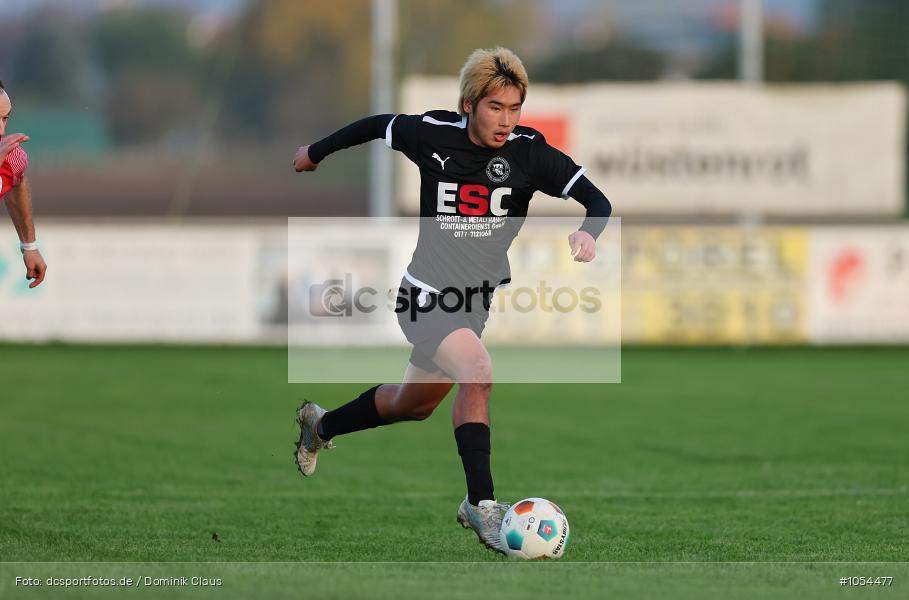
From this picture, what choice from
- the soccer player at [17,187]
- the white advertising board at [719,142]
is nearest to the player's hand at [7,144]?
the soccer player at [17,187]

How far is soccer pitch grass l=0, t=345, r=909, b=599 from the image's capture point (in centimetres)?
608

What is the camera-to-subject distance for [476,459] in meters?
6.91

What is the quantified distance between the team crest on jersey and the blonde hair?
31 centimetres

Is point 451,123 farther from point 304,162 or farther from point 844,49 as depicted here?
point 844,49

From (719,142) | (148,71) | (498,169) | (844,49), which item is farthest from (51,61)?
(498,169)

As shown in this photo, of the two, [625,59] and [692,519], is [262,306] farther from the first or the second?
[692,519]

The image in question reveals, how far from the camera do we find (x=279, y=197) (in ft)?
114

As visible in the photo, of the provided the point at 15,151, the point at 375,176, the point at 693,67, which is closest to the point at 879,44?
the point at 693,67

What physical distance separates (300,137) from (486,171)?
27.3m

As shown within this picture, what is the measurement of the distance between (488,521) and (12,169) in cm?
289

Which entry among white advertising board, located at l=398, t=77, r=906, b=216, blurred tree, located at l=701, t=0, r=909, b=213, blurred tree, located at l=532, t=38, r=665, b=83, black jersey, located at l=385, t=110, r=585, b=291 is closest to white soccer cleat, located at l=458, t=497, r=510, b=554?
black jersey, located at l=385, t=110, r=585, b=291

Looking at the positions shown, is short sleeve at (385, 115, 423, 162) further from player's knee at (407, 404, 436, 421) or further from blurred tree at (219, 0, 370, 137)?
blurred tree at (219, 0, 370, 137)

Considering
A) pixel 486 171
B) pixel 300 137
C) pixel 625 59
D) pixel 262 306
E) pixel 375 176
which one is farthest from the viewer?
pixel 300 137

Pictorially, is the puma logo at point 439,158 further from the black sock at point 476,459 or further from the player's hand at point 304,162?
the black sock at point 476,459
